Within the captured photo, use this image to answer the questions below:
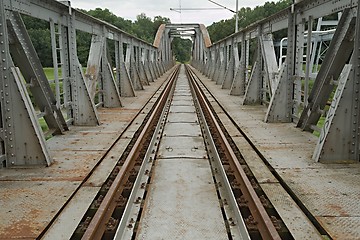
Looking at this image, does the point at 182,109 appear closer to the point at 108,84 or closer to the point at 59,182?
the point at 108,84

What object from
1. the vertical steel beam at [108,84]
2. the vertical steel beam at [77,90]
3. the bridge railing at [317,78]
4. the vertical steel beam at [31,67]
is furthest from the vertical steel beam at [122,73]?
the vertical steel beam at [31,67]

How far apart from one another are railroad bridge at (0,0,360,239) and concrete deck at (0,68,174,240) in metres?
0.02

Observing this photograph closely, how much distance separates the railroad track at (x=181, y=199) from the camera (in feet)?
11.6

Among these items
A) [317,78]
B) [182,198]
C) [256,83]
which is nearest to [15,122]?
[182,198]

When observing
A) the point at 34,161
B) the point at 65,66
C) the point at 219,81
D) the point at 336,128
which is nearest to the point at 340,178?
the point at 336,128

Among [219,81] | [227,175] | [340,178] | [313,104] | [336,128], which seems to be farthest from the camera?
[219,81]

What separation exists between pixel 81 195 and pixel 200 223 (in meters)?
1.47

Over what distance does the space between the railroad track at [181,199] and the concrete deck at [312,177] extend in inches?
17.0

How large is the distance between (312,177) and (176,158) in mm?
2101

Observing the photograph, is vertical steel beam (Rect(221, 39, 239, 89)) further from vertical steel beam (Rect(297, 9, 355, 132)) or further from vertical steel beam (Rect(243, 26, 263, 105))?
vertical steel beam (Rect(297, 9, 355, 132))

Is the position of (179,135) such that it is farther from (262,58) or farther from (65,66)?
(262,58)

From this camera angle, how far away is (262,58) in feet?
37.3

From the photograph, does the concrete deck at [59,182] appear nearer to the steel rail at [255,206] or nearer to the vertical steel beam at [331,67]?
the steel rail at [255,206]

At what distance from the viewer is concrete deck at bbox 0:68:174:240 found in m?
3.70
